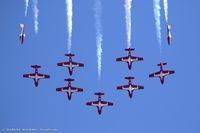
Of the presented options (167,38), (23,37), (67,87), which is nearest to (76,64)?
(67,87)

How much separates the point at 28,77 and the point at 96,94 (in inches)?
495

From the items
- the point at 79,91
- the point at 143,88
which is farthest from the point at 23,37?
the point at 143,88

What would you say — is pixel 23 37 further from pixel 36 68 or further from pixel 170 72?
pixel 170 72

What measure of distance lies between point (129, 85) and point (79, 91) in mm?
8799

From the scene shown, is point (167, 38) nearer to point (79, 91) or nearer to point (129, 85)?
point (129, 85)

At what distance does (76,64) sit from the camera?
9612cm

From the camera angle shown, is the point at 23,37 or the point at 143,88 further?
the point at 143,88

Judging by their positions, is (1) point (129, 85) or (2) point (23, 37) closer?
(2) point (23, 37)

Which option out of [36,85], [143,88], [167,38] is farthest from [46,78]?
[167,38]

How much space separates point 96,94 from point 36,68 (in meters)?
11.8

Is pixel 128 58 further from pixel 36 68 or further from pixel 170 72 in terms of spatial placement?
pixel 36 68

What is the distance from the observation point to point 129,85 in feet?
314

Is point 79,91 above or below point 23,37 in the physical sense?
below

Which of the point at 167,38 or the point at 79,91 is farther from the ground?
the point at 167,38
